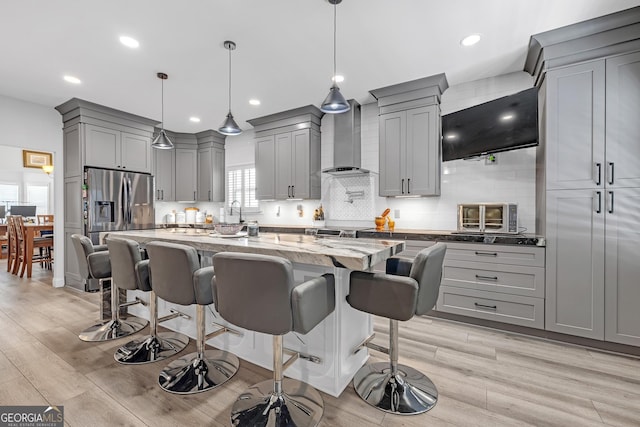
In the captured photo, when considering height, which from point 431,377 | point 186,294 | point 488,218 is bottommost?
point 431,377

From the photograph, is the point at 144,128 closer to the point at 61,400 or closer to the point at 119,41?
the point at 119,41

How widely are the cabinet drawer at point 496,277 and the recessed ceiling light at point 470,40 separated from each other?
2155mm

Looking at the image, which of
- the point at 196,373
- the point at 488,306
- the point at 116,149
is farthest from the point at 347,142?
the point at 116,149

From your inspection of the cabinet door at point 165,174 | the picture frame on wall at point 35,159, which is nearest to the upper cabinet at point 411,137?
the cabinet door at point 165,174

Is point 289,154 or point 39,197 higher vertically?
point 289,154

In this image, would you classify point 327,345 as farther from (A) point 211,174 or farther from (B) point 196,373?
(A) point 211,174

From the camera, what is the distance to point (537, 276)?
108 inches

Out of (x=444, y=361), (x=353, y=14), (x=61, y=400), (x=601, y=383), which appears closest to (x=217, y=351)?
(x=61, y=400)

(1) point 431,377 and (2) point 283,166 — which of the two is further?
(2) point 283,166

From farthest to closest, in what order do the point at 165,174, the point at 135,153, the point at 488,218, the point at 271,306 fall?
1. the point at 165,174
2. the point at 135,153
3. the point at 488,218
4. the point at 271,306

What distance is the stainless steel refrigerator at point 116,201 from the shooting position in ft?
14.0

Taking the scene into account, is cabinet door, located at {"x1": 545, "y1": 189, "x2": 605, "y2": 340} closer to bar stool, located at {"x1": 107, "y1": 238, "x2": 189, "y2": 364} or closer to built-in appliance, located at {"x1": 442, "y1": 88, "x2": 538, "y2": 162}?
built-in appliance, located at {"x1": 442, "y1": 88, "x2": 538, "y2": 162}

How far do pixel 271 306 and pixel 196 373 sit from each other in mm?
1091

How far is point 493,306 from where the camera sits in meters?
2.92
